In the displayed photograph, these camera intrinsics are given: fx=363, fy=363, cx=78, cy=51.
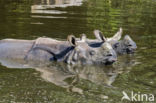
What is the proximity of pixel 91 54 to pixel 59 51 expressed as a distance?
2.98 feet

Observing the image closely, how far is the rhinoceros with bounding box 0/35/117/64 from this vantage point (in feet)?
32.9

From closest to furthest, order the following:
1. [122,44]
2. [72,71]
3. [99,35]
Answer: [72,71] → [99,35] → [122,44]

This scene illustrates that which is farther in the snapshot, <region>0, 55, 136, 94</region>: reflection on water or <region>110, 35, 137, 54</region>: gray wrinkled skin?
<region>110, 35, 137, 54</region>: gray wrinkled skin

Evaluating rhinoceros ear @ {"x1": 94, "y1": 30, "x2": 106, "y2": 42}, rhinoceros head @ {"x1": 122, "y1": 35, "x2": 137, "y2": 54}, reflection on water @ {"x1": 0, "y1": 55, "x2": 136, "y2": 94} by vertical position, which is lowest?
reflection on water @ {"x1": 0, "y1": 55, "x2": 136, "y2": 94}

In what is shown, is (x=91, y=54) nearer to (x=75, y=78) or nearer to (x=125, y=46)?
(x=75, y=78)

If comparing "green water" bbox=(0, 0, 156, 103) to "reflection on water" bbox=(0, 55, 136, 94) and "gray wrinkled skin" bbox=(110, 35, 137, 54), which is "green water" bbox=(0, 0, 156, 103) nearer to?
"reflection on water" bbox=(0, 55, 136, 94)

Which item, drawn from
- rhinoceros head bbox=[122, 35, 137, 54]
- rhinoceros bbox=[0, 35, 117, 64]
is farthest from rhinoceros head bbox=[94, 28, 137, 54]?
rhinoceros bbox=[0, 35, 117, 64]

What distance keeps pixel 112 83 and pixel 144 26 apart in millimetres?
10286

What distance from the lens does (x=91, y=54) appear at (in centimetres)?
1010

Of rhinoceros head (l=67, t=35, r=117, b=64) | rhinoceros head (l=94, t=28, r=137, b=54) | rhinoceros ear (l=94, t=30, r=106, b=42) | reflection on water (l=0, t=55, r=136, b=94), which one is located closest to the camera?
reflection on water (l=0, t=55, r=136, b=94)

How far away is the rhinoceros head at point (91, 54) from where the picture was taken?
393 inches

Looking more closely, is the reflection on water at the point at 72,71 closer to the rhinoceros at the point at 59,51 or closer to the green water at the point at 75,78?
the green water at the point at 75,78

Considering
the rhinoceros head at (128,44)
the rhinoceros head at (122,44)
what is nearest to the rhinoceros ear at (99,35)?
the rhinoceros head at (122,44)

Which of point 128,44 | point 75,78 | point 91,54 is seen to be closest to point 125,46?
point 128,44
